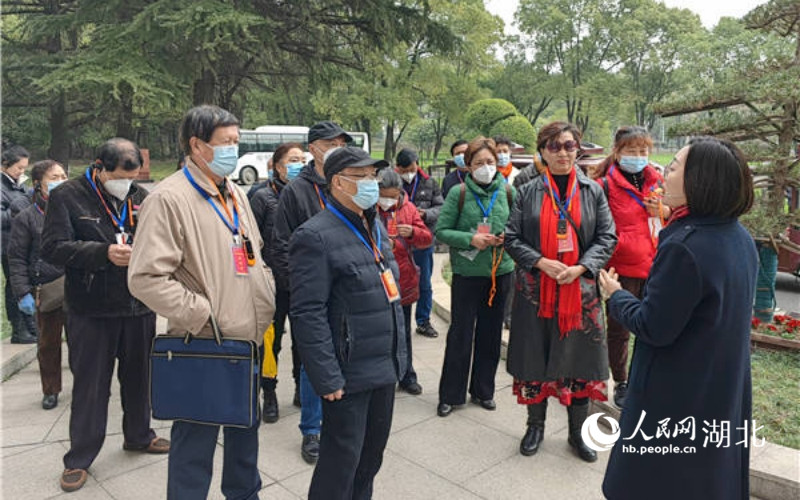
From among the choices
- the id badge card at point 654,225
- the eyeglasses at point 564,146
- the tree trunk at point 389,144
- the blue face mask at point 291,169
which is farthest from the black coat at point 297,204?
the tree trunk at point 389,144

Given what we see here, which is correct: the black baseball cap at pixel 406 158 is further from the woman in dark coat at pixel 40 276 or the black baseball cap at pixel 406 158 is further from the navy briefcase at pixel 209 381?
the navy briefcase at pixel 209 381

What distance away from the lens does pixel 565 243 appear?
356cm

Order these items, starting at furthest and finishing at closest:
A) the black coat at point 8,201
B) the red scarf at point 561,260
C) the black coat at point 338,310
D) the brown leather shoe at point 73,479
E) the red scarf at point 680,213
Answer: the black coat at point 8,201 < the red scarf at point 561,260 < the brown leather shoe at point 73,479 < the black coat at point 338,310 < the red scarf at point 680,213

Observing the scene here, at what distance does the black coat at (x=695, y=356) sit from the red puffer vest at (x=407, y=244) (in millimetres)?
2458

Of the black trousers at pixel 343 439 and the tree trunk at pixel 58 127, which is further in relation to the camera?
the tree trunk at pixel 58 127

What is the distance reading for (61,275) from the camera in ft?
15.6

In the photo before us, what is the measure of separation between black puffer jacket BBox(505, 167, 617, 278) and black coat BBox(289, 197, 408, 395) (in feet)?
4.53

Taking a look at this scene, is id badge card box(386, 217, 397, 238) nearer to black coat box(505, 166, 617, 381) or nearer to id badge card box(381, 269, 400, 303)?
→ black coat box(505, 166, 617, 381)

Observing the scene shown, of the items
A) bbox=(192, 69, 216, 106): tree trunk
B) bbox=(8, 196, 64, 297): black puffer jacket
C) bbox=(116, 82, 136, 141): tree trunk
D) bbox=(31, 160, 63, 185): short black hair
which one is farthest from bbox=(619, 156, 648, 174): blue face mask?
bbox=(192, 69, 216, 106): tree trunk

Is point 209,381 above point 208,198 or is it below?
below

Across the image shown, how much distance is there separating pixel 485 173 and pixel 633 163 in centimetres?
107

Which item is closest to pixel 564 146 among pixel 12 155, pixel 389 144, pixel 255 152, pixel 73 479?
pixel 73 479

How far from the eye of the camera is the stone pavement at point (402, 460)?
10.9 ft

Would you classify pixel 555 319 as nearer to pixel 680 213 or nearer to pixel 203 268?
pixel 680 213
